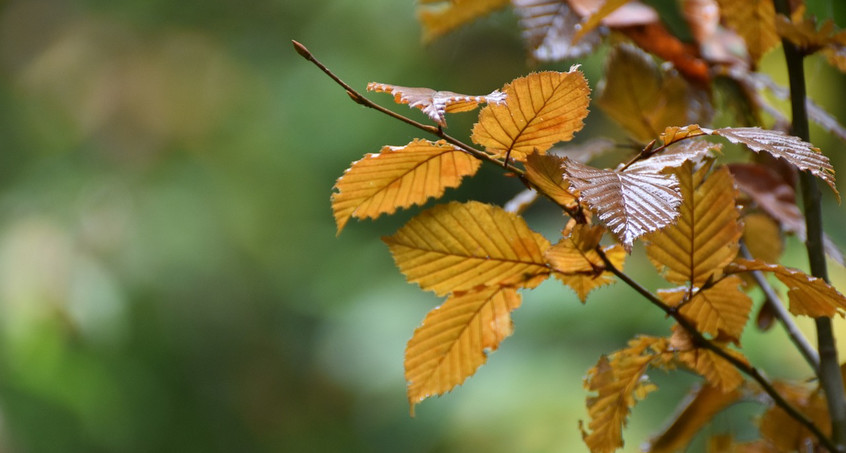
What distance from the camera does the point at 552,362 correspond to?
1399 millimetres

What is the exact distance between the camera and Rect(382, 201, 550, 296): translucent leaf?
266 mm

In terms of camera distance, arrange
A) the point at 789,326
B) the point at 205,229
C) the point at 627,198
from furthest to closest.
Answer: the point at 205,229 < the point at 789,326 < the point at 627,198

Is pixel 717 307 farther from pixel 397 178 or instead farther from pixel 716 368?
pixel 397 178

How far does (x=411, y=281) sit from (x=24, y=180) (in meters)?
1.86

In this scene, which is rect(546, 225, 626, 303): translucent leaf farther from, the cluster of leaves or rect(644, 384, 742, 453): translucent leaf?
rect(644, 384, 742, 453): translucent leaf

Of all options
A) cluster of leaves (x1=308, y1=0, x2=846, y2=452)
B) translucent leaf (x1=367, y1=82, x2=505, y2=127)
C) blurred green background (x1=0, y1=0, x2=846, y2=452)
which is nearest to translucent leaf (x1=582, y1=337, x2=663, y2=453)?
cluster of leaves (x1=308, y1=0, x2=846, y2=452)

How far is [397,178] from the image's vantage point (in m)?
0.26

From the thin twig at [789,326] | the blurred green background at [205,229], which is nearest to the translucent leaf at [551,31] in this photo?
the thin twig at [789,326]

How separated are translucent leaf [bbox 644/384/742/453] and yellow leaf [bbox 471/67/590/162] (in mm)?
192

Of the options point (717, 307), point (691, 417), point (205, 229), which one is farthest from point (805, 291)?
point (205, 229)

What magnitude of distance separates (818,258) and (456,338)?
16 cm

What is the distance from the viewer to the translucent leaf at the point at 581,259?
0.79 feet

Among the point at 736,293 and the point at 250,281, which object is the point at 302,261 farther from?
the point at 736,293

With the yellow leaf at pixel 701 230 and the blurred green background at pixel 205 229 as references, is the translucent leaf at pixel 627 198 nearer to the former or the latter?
the yellow leaf at pixel 701 230
